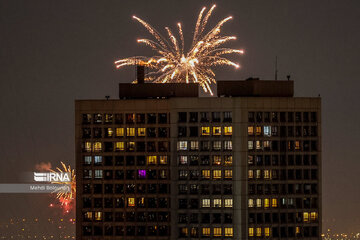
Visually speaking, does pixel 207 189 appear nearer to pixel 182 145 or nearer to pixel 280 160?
pixel 182 145

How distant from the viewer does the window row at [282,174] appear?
196000 millimetres

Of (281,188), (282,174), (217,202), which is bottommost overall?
(217,202)

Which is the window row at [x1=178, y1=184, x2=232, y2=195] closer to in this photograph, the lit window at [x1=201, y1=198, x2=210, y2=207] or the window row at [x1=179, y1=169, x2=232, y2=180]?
the lit window at [x1=201, y1=198, x2=210, y2=207]

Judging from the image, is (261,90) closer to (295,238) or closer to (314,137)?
(314,137)

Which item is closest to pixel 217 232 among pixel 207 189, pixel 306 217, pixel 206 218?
pixel 206 218

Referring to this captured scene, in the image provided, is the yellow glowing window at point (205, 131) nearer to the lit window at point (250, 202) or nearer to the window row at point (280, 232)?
the lit window at point (250, 202)

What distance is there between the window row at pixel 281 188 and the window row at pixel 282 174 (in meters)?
1.84

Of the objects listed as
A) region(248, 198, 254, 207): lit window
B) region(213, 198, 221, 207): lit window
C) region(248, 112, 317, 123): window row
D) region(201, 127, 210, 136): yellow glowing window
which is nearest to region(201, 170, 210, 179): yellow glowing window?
region(213, 198, 221, 207): lit window

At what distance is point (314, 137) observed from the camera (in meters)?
198

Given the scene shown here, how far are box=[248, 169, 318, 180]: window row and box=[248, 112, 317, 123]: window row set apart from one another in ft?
42.4

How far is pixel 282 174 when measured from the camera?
19612 cm

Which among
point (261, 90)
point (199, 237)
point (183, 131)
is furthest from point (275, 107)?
point (199, 237)

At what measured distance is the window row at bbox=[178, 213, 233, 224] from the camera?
640ft

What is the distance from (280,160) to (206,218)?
950 inches
